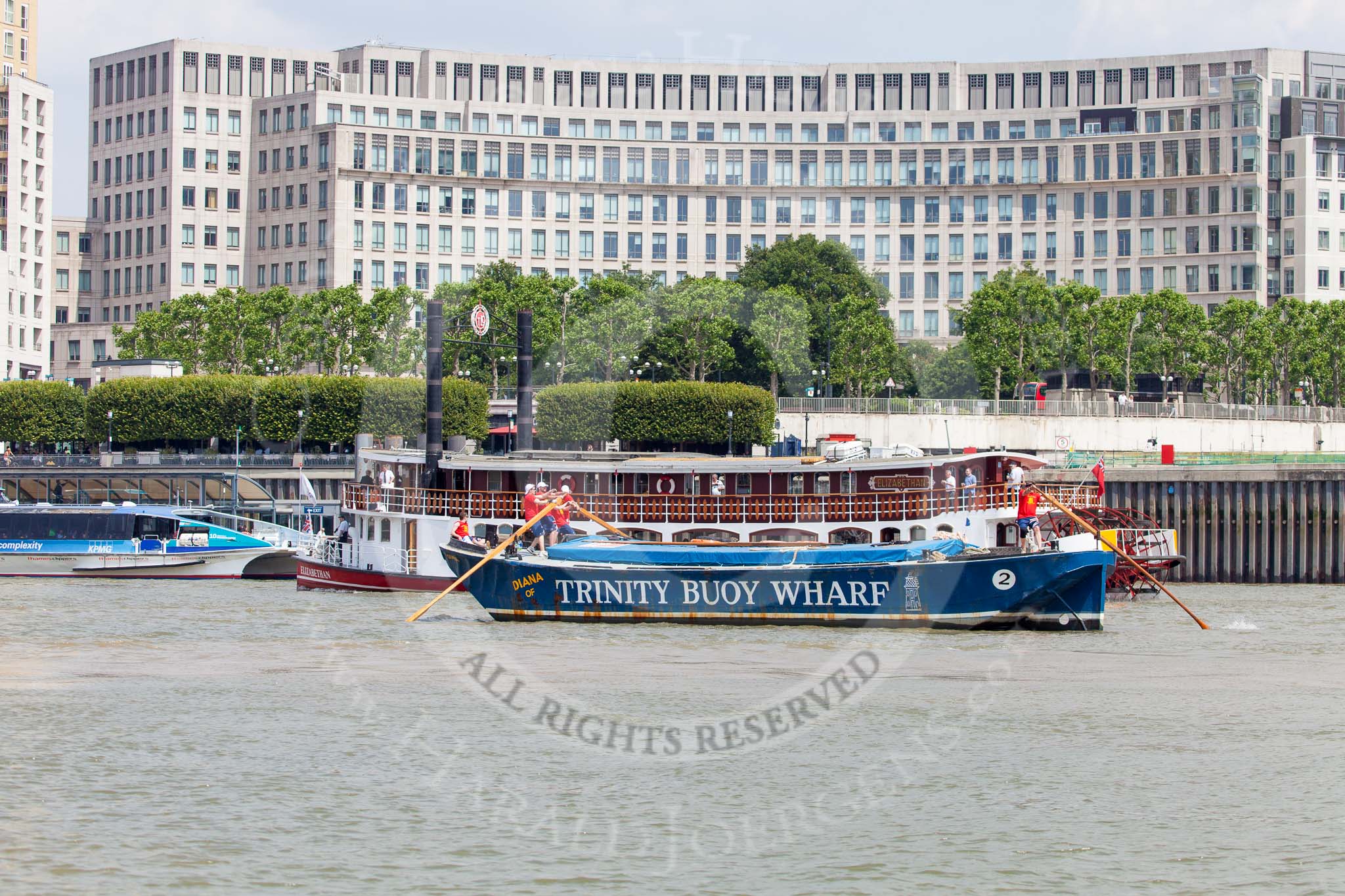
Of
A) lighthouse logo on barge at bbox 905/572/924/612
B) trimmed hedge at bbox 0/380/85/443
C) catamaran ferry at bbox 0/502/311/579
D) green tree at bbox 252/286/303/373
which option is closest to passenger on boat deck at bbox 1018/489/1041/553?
lighthouse logo on barge at bbox 905/572/924/612

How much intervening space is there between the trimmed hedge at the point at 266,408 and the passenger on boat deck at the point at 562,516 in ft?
208

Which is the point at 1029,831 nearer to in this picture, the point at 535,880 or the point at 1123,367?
the point at 535,880

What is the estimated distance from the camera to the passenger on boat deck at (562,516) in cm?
4384

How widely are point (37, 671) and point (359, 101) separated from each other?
13563cm

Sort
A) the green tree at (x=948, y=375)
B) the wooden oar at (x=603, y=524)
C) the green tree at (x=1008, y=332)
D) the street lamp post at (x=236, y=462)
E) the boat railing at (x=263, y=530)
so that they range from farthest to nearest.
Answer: the green tree at (x=948, y=375), the green tree at (x=1008, y=332), the street lamp post at (x=236, y=462), the boat railing at (x=263, y=530), the wooden oar at (x=603, y=524)

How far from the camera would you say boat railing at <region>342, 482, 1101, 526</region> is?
49.0m

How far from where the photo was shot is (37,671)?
34.2m

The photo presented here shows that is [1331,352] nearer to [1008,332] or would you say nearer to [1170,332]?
[1170,332]

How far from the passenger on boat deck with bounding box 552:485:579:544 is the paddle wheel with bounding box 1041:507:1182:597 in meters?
16.6

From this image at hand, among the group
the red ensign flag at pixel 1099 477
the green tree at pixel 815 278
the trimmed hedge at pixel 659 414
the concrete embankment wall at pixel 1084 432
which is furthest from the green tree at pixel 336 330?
the red ensign flag at pixel 1099 477

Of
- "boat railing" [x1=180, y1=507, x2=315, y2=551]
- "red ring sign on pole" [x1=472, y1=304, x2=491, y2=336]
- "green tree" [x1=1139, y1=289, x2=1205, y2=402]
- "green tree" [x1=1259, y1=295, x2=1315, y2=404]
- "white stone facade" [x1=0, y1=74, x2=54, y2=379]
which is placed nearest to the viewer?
"red ring sign on pole" [x1=472, y1=304, x2=491, y2=336]

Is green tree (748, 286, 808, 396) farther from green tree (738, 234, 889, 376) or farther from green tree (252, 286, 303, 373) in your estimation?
green tree (252, 286, 303, 373)

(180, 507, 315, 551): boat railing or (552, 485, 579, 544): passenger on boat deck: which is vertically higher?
(552, 485, 579, 544): passenger on boat deck

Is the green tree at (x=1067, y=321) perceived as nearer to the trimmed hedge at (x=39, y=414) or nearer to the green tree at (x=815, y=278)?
the green tree at (x=815, y=278)
